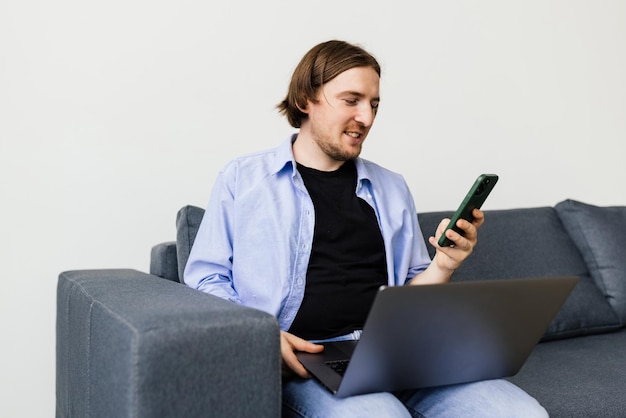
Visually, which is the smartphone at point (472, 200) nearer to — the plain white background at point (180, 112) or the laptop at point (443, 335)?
the laptop at point (443, 335)

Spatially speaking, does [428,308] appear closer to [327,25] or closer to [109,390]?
[109,390]

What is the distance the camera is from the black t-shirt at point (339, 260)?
1.51 metres

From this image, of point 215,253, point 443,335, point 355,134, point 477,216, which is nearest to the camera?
point 443,335

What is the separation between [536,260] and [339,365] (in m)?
1.09

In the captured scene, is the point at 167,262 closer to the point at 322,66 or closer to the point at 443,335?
the point at 322,66

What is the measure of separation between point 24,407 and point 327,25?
1458mm

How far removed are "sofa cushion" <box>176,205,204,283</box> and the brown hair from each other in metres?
0.36

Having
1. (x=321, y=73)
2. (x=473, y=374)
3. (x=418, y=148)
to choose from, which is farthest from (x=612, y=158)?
(x=473, y=374)

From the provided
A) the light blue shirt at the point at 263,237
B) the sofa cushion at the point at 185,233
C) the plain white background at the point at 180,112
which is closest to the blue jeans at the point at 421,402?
the light blue shirt at the point at 263,237

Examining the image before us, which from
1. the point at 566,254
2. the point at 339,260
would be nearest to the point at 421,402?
the point at 339,260

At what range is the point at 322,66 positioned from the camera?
1.67 m

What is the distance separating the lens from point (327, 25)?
7.77 ft

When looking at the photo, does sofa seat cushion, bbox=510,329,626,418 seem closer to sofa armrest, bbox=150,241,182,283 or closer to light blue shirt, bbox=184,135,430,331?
light blue shirt, bbox=184,135,430,331

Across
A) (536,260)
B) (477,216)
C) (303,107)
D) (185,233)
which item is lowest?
(536,260)
